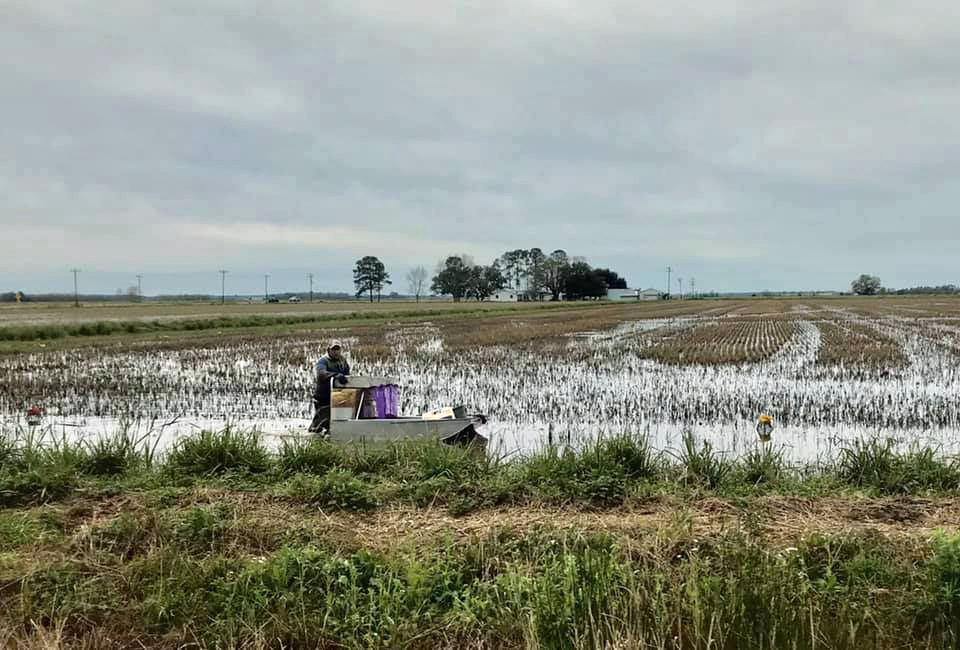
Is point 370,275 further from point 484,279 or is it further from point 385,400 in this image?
point 385,400

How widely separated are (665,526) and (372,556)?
6.96 ft

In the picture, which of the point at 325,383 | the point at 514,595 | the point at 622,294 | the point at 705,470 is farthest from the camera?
the point at 622,294

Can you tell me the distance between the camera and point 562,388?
49.6 feet

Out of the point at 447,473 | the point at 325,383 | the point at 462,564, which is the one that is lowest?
the point at 462,564

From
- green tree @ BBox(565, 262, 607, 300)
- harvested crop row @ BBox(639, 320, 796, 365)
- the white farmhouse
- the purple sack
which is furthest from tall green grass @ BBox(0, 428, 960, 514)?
the white farmhouse

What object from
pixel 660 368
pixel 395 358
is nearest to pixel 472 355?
pixel 395 358

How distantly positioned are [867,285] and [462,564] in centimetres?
17122

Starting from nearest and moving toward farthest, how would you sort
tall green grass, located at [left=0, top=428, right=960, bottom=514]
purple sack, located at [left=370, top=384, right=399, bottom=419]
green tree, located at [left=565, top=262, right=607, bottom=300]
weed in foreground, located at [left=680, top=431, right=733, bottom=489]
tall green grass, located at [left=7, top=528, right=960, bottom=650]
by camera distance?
tall green grass, located at [left=7, top=528, right=960, bottom=650], tall green grass, located at [left=0, top=428, right=960, bottom=514], weed in foreground, located at [left=680, top=431, right=733, bottom=489], purple sack, located at [left=370, top=384, right=399, bottom=419], green tree, located at [left=565, top=262, right=607, bottom=300]

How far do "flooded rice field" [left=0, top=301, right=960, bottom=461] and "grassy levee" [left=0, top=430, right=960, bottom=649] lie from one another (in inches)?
121

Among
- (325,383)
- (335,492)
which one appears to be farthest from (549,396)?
(335,492)

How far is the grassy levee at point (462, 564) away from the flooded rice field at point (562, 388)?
3065mm

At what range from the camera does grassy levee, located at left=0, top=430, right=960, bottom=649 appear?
344 cm

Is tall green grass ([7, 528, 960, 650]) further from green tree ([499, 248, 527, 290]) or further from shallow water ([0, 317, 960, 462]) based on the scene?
green tree ([499, 248, 527, 290])

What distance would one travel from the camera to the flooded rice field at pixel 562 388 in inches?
417
